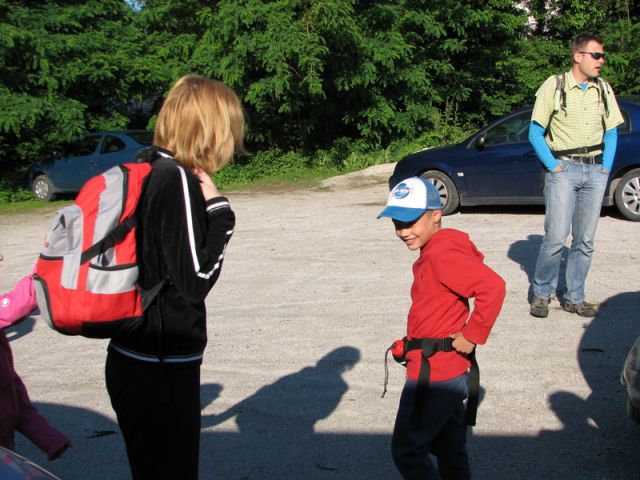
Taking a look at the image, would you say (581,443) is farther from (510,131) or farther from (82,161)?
(82,161)

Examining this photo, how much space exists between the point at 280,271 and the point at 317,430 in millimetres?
4232

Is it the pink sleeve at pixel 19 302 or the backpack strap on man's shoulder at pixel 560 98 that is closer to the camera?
the pink sleeve at pixel 19 302

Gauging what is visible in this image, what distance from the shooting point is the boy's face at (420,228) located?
10.2ft

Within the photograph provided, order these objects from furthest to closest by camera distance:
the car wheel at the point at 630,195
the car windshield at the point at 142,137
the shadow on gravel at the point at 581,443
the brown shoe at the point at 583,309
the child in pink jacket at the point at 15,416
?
1. the car windshield at the point at 142,137
2. the car wheel at the point at 630,195
3. the brown shoe at the point at 583,309
4. the shadow on gravel at the point at 581,443
5. the child in pink jacket at the point at 15,416

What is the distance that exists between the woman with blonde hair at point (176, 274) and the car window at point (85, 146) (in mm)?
15782

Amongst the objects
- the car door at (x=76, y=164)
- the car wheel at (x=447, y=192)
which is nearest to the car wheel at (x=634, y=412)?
the car wheel at (x=447, y=192)

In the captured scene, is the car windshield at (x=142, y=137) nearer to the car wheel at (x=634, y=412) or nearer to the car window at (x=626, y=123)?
the car window at (x=626, y=123)

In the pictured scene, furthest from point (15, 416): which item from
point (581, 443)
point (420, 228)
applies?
point (581, 443)

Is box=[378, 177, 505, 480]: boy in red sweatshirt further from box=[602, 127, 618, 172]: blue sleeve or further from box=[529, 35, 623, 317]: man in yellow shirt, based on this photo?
box=[602, 127, 618, 172]: blue sleeve

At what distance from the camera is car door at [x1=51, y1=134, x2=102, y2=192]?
56.8 ft

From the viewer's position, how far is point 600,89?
591 cm

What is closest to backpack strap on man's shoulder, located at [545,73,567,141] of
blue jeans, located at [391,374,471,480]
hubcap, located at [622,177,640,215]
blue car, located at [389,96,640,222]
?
blue jeans, located at [391,374,471,480]

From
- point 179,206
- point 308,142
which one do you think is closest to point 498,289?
point 179,206

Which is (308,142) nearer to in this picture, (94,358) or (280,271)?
(280,271)
